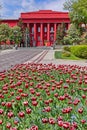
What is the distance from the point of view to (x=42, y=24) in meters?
96.4

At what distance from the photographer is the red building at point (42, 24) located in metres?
95.4

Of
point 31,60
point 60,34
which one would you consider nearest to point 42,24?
point 60,34

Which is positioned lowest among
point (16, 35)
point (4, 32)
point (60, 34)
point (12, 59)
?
point (12, 59)

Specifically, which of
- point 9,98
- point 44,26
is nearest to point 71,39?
point 44,26

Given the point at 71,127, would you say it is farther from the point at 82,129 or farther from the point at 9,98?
the point at 9,98

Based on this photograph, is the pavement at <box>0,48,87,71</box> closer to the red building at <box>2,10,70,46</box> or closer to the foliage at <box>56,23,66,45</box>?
the foliage at <box>56,23,66,45</box>

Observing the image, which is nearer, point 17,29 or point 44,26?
point 17,29

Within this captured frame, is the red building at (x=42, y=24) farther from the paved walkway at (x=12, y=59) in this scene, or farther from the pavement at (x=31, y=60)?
the pavement at (x=31, y=60)

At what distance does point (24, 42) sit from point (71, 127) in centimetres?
8533

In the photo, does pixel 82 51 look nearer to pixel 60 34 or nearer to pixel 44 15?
pixel 60 34

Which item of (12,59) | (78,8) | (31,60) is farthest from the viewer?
(78,8)

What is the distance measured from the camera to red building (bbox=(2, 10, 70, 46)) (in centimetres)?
9544

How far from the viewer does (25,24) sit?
A: 9644 centimetres

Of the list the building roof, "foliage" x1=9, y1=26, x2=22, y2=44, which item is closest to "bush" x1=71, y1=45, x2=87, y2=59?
"foliage" x1=9, y1=26, x2=22, y2=44
